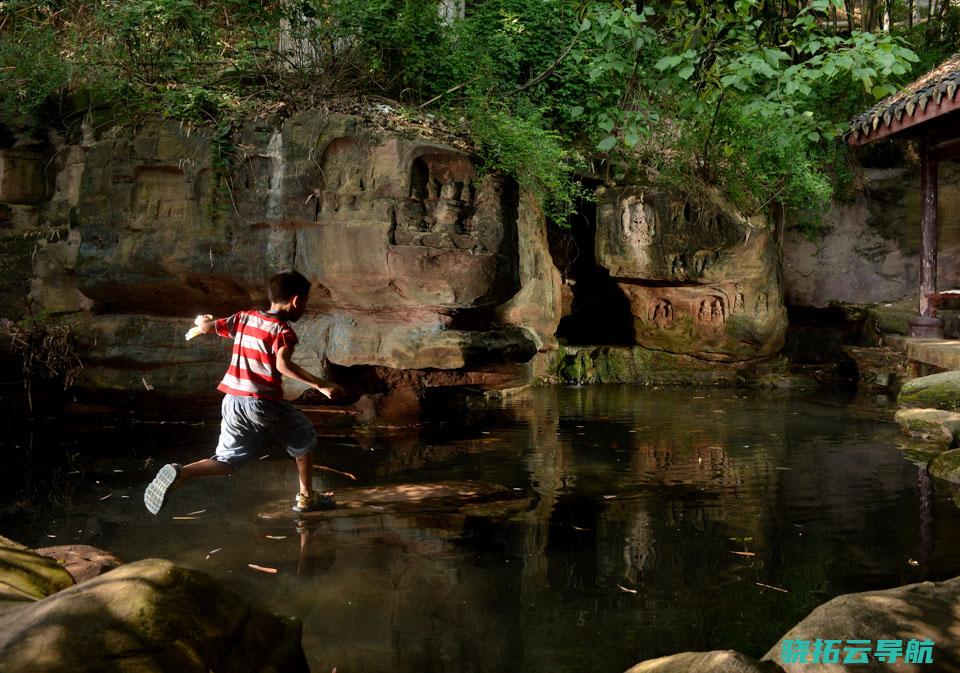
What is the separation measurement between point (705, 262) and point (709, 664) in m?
11.9

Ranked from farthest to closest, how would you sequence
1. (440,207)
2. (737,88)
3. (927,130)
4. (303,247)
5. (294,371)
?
1. (927,130)
2. (303,247)
3. (440,207)
4. (737,88)
5. (294,371)

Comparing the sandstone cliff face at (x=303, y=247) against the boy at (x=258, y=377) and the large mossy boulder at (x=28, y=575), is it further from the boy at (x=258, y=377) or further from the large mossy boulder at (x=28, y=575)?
the large mossy boulder at (x=28, y=575)

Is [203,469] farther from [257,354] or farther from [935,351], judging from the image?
[935,351]

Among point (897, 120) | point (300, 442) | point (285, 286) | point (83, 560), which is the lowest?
point (83, 560)

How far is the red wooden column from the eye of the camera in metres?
11.9

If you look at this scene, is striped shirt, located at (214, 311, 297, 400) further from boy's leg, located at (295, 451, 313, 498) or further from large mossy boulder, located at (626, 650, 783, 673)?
large mossy boulder, located at (626, 650, 783, 673)

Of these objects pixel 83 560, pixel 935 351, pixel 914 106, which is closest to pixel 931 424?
pixel 935 351

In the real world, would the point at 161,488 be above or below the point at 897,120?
below

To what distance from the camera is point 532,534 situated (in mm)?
5086

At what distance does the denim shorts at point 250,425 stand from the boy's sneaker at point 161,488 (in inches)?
15.6

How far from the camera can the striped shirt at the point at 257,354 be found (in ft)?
16.4

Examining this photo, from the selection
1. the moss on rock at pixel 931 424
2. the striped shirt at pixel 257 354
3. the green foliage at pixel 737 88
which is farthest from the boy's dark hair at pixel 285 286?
the moss on rock at pixel 931 424

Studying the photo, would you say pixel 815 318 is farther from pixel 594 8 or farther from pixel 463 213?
pixel 594 8

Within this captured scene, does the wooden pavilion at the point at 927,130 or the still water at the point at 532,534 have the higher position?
the wooden pavilion at the point at 927,130
